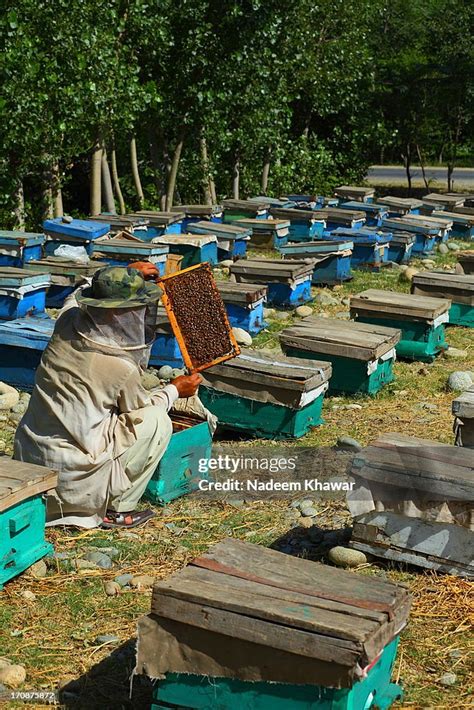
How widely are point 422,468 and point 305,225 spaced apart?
8.33 m

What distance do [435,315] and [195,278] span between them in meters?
2.49

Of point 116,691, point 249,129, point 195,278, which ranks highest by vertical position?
point 249,129

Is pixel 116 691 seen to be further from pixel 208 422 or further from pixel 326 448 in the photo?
pixel 326 448

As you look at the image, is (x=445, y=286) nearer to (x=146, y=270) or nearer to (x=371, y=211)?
(x=146, y=270)

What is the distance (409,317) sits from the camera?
275 inches

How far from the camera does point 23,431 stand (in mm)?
4211

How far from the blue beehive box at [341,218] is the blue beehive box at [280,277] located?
3234mm

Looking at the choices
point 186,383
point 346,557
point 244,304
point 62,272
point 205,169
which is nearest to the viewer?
point 346,557

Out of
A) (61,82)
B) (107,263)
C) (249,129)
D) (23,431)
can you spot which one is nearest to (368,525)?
(23,431)

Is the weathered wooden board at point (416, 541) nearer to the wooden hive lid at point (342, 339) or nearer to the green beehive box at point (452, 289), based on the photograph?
the wooden hive lid at point (342, 339)

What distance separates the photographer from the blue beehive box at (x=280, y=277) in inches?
325

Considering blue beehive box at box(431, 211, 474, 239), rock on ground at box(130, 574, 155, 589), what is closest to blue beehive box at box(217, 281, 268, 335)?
rock on ground at box(130, 574, 155, 589)

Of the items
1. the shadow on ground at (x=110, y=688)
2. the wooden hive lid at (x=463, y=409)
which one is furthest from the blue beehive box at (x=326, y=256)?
the shadow on ground at (x=110, y=688)

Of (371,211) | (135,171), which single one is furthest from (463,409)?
(135,171)
